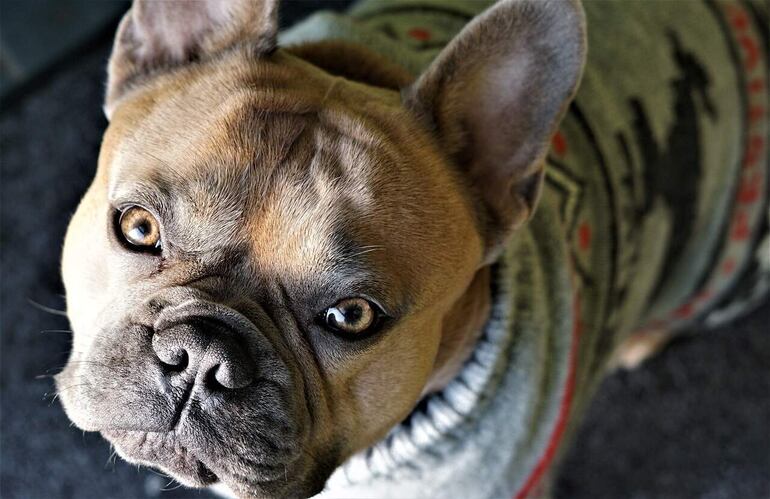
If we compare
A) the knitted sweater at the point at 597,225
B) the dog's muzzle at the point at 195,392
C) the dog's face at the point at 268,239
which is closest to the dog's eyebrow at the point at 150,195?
the dog's face at the point at 268,239

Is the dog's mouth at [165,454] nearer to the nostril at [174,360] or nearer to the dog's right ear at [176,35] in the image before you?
the nostril at [174,360]

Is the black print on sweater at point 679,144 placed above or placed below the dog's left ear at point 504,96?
below

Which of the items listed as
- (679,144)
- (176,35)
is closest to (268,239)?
(176,35)

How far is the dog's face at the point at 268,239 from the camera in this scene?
1.12 m

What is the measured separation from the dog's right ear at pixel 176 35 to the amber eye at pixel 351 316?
1.43 ft

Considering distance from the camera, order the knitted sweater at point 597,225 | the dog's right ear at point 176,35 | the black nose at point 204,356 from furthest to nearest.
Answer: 1. the knitted sweater at point 597,225
2. the dog's right ear at point 176,35
3. the black nose at point 204,356

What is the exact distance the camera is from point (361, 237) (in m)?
1.16

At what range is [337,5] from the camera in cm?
285

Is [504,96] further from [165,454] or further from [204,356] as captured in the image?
[165,454]

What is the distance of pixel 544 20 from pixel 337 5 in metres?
1.73

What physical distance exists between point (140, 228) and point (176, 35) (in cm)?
36

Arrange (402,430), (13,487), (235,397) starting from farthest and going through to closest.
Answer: (13,487) → (402,430) → (235,397)

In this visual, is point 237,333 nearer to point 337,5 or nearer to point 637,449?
point 637,449

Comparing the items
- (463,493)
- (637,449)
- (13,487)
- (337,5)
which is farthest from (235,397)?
(337,5)
